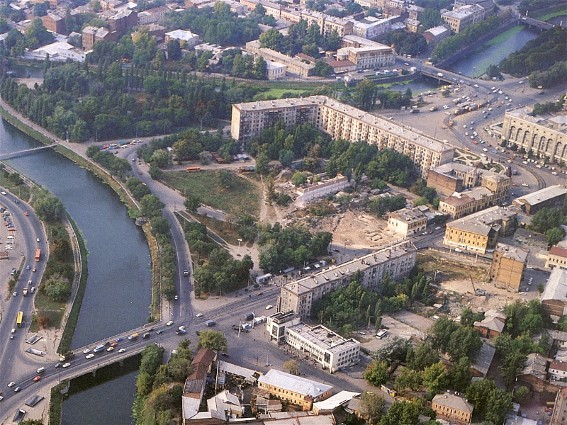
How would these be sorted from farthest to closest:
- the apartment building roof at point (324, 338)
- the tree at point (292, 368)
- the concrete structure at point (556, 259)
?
the concrete structure at point (556, 259), the apartment building roof at point (324, 338), the tree at point (292, 368)

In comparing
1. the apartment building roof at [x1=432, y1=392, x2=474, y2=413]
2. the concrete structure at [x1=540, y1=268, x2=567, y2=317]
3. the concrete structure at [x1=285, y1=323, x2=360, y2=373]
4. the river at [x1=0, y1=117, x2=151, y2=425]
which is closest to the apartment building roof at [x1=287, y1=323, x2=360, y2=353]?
the concrete structure at [x1=285, y1=323, x2=360, y2=373]

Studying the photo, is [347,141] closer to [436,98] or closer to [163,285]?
[436,98]

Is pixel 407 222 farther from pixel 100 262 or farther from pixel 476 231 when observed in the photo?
pixel 100 262

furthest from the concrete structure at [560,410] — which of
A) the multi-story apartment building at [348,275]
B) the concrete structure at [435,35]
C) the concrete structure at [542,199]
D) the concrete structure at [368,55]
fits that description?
the concrete structure at [435,35]

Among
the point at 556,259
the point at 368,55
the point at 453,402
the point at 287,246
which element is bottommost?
the point at 368,55

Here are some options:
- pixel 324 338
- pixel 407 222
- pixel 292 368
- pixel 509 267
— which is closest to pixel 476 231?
pixel 407 222

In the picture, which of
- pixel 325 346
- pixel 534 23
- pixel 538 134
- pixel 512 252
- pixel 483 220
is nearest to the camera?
pixel 325 346

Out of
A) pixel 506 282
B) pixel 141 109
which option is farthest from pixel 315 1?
pixel 506 282

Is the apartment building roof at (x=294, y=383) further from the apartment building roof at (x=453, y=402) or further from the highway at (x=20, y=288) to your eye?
the highway at (x=20, y=288)
